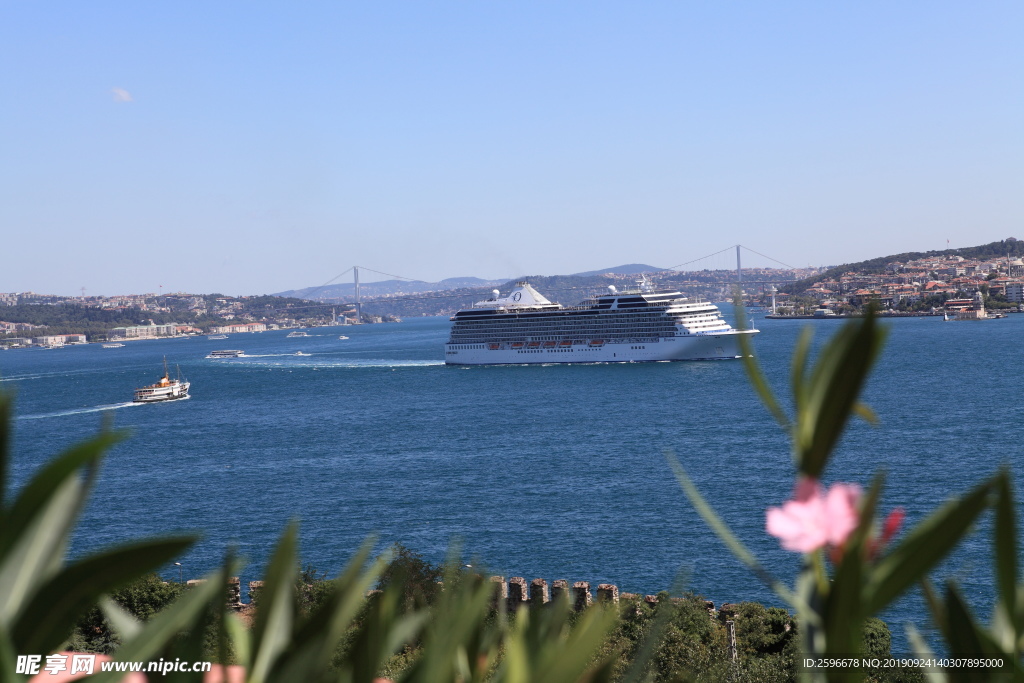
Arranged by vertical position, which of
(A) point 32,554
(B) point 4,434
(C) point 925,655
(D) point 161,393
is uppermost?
(B) point 4,434

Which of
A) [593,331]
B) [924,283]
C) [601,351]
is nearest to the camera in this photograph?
[601,351]

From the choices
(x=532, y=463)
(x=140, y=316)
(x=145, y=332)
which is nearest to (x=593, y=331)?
(x=532, y=463)

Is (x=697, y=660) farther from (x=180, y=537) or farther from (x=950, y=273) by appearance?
(x=950, y=273)

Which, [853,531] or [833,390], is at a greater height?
[833,390]

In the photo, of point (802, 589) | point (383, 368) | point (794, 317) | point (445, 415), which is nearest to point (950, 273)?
point (794, 317)

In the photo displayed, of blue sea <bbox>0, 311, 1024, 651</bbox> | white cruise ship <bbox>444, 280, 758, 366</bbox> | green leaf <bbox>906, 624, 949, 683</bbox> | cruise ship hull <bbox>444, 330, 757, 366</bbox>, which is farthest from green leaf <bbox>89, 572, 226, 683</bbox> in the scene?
white cruise ship <bbox>444, 280, 758, 366</bbox>

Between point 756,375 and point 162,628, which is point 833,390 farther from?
point 162,628

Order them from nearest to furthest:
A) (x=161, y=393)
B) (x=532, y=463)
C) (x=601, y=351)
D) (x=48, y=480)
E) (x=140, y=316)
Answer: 1. (x=48, y=480)
2. (x=532, y=463)
3. (x=161, y=393)
4. (x=601, y=351)
5. (x=140, y=316)
